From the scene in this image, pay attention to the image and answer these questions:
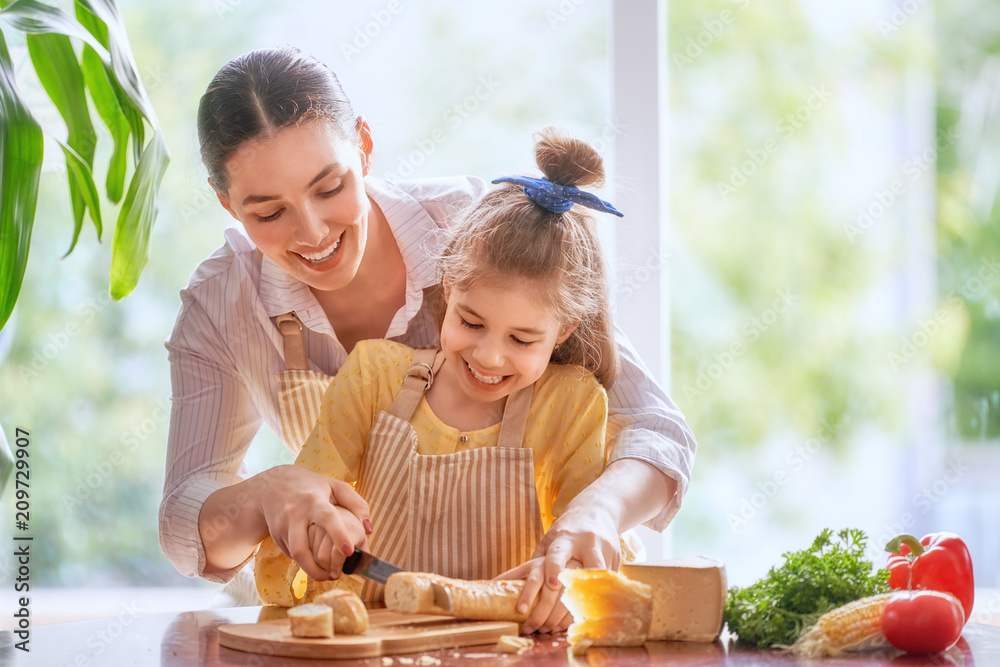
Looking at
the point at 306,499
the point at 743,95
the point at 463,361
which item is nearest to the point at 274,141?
the point at 463,361

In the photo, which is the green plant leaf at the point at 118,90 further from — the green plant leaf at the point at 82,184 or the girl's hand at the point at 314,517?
the girl's hand at the point at 314,517

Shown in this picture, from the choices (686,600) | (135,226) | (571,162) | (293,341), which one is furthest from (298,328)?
(686,600)

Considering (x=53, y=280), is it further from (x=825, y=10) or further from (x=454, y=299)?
(x=825, y=10)

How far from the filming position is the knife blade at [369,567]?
1200mm

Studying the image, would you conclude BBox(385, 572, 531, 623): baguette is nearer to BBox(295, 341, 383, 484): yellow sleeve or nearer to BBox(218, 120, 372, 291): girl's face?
BBox(295, 341, 383, 484): yellow sleeve

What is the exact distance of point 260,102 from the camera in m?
1.41

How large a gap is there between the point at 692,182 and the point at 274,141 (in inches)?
61.6

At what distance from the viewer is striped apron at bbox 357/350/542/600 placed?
1.37 meters

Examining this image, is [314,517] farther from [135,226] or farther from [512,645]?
[135,226]

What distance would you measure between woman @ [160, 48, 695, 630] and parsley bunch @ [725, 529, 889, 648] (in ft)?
0.61

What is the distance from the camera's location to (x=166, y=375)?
260cm

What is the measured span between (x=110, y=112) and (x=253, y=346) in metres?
0.49

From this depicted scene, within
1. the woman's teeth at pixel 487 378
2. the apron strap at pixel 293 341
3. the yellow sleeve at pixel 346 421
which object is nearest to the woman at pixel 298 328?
the apron strap at pixel 293 341

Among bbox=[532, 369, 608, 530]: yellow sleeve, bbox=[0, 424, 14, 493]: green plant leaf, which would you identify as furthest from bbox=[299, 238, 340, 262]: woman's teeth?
bbox=[0, 424, 14, 493]: green plant leaf
